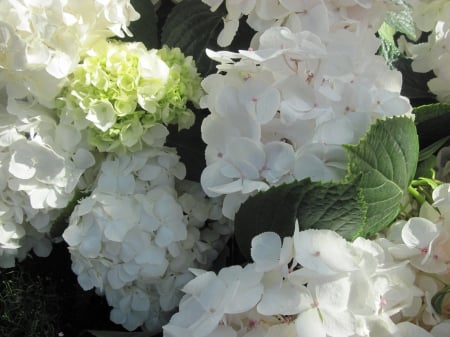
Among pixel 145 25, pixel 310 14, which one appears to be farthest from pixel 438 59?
pixel 145 25

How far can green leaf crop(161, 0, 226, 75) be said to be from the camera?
0.69 m

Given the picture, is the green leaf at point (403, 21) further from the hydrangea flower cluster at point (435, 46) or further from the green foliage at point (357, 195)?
the green foliage at point (357, 195)

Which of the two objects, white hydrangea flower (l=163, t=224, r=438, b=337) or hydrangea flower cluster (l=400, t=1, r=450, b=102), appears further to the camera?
hydrangea flower cluster (l=400, t=1, r=450, b=102)

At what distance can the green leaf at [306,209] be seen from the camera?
0.48 m

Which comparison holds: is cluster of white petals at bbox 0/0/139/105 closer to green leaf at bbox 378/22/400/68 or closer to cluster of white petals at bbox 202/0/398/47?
cluster of white petals at bbox 202/0/398/47

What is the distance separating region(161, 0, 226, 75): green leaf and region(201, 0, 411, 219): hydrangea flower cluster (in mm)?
149

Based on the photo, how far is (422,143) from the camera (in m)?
0.60

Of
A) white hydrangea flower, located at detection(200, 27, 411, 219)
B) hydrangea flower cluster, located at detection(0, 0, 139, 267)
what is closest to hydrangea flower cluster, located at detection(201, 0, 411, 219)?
white hydrangea flower, located at detection(200, 27, 411, 219)

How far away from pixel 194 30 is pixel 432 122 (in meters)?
0.24

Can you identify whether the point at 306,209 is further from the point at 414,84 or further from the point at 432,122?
the point at 414,84

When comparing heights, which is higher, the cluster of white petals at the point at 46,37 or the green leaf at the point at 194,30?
the cluster of white petals at the point at 46,37

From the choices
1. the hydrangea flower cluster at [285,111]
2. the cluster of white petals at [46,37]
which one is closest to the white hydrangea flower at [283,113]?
the hydrangea flower cluster at [285,111]

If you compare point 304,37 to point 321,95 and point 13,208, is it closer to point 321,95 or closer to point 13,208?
point 321,95

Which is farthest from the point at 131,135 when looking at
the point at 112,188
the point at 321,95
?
the point at 321,95
